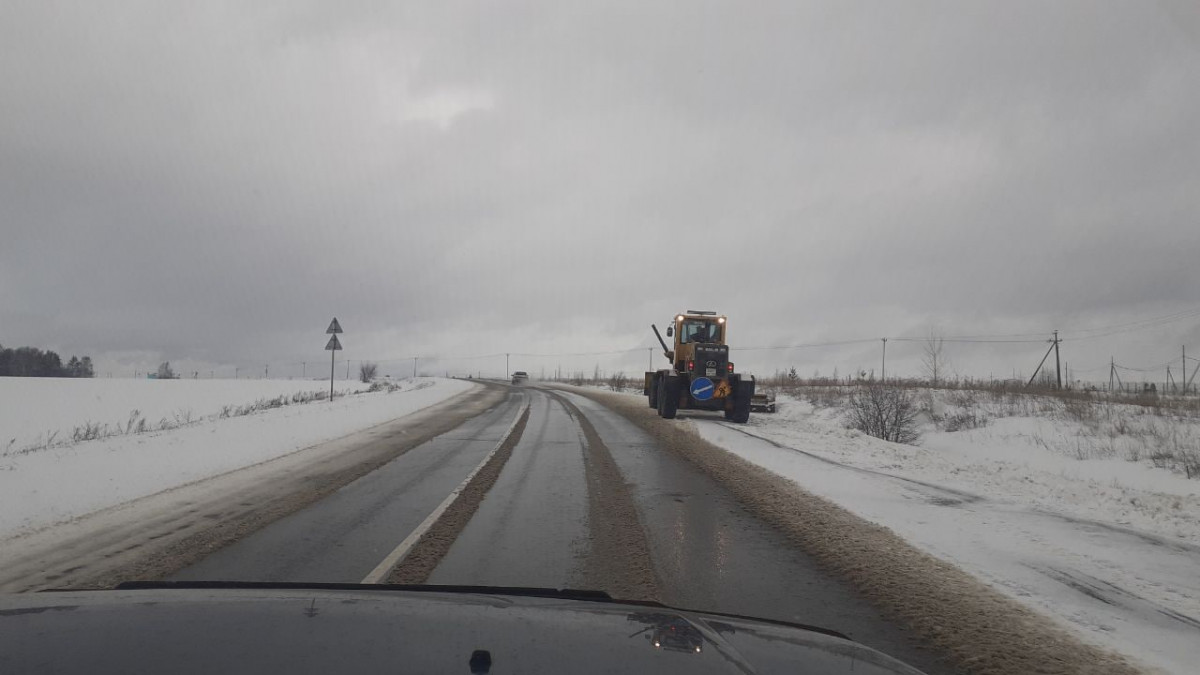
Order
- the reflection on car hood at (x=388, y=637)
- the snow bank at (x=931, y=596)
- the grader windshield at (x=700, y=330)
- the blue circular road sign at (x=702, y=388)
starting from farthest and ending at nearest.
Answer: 1. the grader windshield at (x=700, y=330)
2. the blue circular road sign at (x=702, y=388)
3. the snow bank at (x=931, y=596)
4. the reflection on car hood at (x=388, y=637)

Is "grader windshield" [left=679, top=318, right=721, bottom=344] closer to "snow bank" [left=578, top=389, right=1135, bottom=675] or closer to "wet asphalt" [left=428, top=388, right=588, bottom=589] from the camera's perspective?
"wet asphalt" [left=428, top=388, right=588, bottom=589]

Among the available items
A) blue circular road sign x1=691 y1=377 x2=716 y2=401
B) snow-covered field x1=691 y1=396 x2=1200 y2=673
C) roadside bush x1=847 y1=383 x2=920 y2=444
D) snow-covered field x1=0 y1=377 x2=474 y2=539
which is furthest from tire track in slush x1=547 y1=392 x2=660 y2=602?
roadside bush x1=847 y1=383 x2=920 y2=444

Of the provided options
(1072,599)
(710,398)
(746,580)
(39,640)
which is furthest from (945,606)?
(710,398)

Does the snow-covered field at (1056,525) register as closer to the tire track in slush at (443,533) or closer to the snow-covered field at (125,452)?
the tire track in slush at (443,533)

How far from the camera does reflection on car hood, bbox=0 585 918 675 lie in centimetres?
188

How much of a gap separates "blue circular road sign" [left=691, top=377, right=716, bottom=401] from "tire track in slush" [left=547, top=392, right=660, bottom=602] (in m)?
10.6

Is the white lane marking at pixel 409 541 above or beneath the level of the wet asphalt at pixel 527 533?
above

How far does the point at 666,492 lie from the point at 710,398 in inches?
477

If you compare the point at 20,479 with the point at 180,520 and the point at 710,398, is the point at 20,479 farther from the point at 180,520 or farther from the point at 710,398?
the point at 710,398

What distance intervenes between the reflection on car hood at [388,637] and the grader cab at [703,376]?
17.9 metres

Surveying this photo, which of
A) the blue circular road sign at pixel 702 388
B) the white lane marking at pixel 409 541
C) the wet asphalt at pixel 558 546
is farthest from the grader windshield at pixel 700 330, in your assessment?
the white lane marking at pixel 409 541

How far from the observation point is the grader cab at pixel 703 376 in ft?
66.4

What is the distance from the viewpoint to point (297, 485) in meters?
8.45

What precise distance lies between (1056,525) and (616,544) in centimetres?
465
